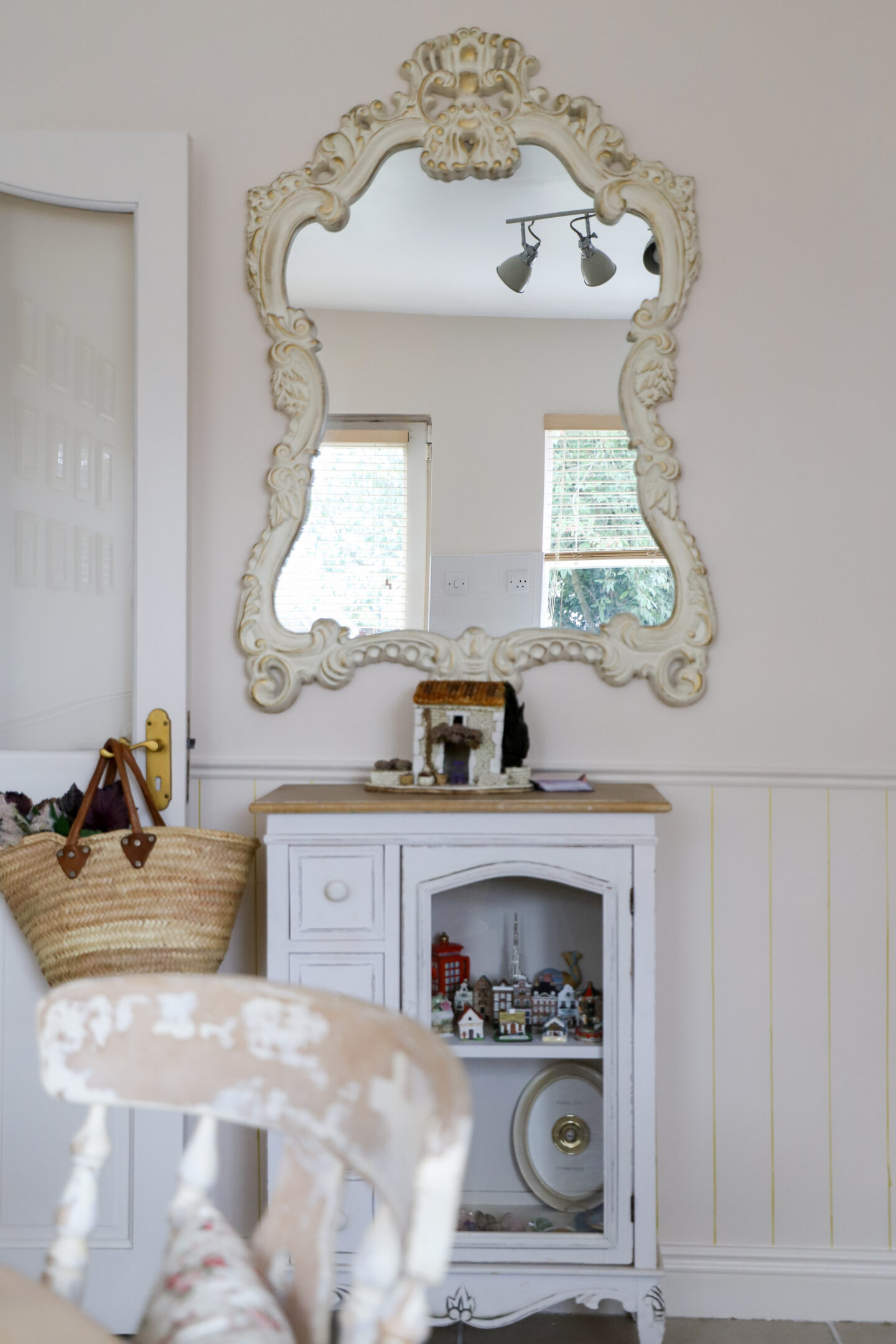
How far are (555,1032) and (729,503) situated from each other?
1119 millimetres

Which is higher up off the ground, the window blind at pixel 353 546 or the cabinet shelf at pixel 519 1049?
the window blind at pixel 353 546

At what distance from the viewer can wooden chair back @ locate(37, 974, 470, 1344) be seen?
1.88 feet

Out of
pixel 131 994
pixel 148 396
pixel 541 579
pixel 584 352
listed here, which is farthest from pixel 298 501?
pixel 131 994

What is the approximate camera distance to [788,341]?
7.16 feet

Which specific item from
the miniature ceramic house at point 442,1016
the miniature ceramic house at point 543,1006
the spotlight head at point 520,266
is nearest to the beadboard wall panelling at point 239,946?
the miniature ceramic house at point 442,1016

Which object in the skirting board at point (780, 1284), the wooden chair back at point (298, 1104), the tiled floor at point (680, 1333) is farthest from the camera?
the skirting board at point (780, 1284)

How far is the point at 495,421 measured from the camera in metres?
2.17

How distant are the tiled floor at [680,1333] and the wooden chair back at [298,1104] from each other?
147 cm

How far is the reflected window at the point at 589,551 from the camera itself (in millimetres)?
2166

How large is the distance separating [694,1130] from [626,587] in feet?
3.69

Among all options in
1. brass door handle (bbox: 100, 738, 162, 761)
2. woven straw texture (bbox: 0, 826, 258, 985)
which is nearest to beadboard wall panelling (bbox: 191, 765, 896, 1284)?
woven straw texture (bbox: 0, 826, 258, 985)

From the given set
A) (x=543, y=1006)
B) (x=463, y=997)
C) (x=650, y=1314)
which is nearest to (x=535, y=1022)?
(x=543, y=1006)

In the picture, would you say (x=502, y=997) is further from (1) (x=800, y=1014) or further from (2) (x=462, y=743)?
(1) (x=800, y=1014)

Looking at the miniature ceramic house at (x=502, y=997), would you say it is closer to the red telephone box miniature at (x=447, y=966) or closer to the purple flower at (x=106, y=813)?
the red telephone box miniature at (x=447, y=966)
